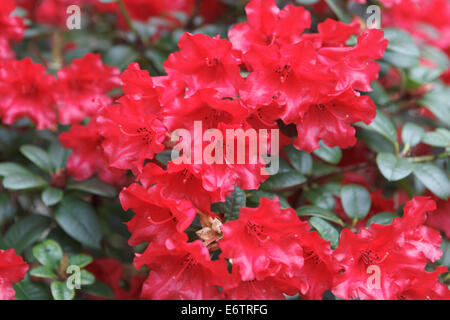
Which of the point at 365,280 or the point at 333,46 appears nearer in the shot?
the point at 365,280

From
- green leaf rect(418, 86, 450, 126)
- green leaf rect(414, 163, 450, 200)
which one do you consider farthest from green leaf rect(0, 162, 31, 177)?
green leaf rect(418, 86, 450, 126)

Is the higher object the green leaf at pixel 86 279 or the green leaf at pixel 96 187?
the green leaf at pixel 96 187

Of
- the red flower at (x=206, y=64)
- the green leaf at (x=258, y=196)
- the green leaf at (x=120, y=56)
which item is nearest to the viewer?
the red flower at (x=206, y=64)

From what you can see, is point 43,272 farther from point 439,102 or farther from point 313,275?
point 439,102

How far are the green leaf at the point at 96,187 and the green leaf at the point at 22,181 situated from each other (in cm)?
8

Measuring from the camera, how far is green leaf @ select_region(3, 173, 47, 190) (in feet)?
3.84

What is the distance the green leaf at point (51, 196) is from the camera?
120 cm

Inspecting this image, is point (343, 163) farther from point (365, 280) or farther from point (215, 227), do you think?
point (215, 227)

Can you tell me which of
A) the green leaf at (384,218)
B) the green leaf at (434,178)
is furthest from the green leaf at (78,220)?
Answer: the green leaf at (434,178)

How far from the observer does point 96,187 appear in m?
1.26

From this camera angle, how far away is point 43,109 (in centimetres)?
135

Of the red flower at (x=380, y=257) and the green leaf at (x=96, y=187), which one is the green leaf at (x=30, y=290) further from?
the red flower at (x=380, y=257)
